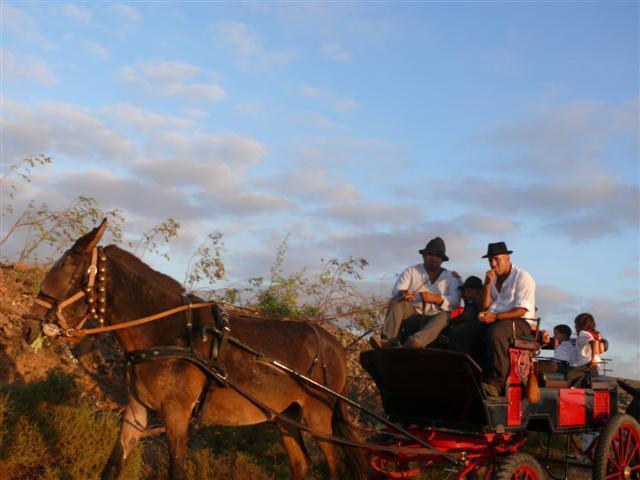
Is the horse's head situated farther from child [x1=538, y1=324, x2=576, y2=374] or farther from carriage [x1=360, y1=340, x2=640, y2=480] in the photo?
child [x1=538, y1=324, x2=576, y2=374]

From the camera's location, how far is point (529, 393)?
674cm

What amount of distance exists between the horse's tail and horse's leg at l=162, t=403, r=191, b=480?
6.06 feet

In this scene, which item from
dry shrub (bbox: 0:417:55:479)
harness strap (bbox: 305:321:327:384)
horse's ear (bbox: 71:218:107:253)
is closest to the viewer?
horse's ear (bbox: 71:218:107:253)

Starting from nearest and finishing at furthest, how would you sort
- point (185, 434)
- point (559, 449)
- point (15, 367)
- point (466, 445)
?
point (185, 434)
point (466, 445)
point (15, 367)
point (559, 449)

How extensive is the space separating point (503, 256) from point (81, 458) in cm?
514

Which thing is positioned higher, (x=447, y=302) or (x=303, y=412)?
(x=447, y=302)

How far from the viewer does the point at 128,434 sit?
6402 millimetres

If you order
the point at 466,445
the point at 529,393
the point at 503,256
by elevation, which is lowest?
the point at 466,445

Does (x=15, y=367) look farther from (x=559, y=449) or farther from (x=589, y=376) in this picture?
(x=559, y=449)

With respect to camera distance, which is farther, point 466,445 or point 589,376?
point 589,376

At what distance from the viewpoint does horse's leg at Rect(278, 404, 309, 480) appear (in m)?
7.58

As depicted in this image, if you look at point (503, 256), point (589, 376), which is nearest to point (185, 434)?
point (503, 256)

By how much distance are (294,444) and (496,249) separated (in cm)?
307

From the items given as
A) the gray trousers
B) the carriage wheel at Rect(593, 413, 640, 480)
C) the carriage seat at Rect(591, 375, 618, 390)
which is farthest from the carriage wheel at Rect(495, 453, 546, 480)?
the carriage seat at Rect(591, 375, 618, 390)
